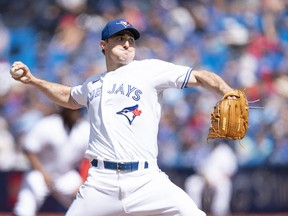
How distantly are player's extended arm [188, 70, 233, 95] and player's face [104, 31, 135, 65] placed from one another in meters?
0.51

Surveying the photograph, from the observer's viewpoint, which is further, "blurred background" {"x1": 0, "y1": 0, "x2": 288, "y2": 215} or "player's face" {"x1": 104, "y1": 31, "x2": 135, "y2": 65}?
"blurred background" {"x1": 0, "y1": 0, "x2": 288, "y2": 215}

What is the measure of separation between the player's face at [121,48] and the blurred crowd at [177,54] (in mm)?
5386

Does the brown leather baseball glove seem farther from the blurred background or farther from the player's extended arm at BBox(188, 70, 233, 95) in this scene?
the blurred background

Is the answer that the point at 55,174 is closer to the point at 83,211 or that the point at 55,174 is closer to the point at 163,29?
the point at 83,211

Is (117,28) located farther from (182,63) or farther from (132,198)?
(182,63)

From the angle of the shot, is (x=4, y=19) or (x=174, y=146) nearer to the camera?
(x=174, y=146)

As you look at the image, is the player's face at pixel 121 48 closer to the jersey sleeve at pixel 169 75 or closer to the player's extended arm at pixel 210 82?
the jersey sleeve at pixel 169 75

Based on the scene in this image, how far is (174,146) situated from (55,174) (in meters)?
3.71

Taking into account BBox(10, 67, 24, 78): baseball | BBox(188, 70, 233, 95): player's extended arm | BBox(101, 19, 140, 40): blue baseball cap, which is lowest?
BBox(188, 70, 233, 95): player's extended arm

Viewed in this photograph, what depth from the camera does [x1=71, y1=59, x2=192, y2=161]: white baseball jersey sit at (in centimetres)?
480

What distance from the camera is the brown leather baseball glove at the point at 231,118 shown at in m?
4.75

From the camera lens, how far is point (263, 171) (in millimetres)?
10867

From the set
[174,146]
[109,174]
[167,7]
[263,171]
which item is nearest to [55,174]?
[109,174]

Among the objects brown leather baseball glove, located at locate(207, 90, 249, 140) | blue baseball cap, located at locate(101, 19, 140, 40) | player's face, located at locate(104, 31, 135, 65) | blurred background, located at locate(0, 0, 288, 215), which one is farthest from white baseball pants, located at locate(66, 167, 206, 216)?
blurred background, located at locate(0, 0, 288, 215)
